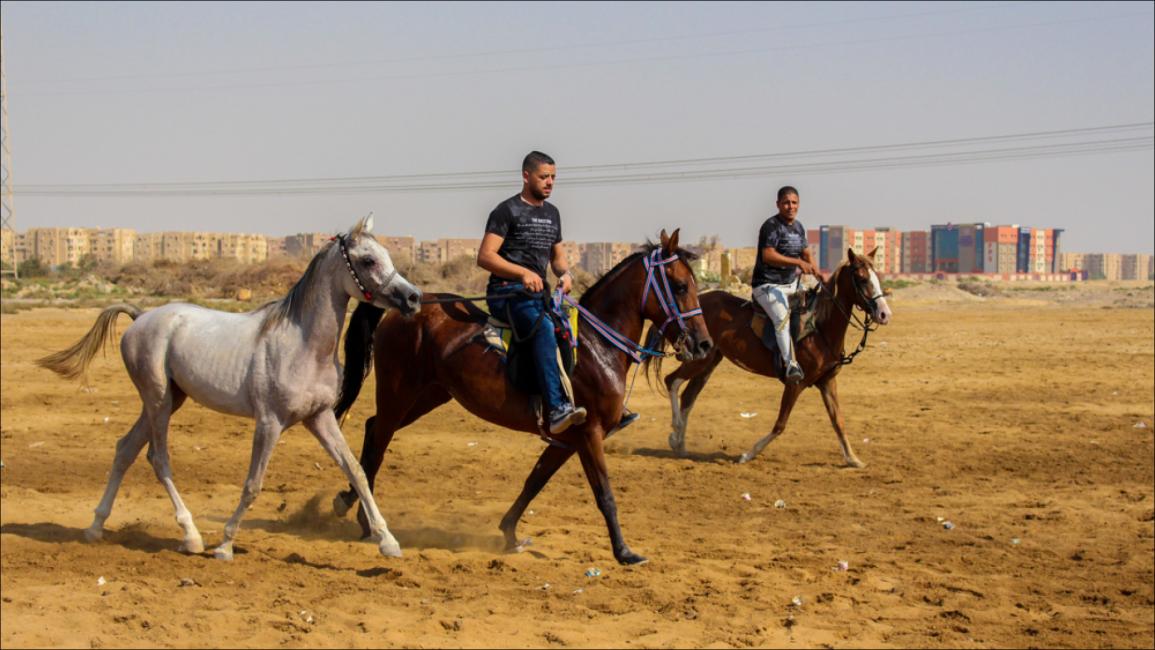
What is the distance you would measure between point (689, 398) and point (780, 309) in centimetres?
180

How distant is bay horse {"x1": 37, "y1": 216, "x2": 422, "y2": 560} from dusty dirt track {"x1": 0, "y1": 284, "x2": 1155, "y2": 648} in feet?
2.58

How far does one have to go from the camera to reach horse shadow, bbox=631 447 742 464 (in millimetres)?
14245

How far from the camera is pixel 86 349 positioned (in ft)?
31.7

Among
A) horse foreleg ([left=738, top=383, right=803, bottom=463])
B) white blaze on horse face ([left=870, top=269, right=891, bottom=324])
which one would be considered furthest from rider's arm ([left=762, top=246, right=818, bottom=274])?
horse foreleg ([left=738, top=383, right=803, bottom=463])

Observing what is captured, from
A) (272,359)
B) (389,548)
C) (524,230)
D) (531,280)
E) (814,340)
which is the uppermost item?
(524,230)

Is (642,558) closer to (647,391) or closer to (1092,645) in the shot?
(1092,645)

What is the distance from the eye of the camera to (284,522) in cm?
1037

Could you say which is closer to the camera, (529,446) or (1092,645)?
(1092,645)

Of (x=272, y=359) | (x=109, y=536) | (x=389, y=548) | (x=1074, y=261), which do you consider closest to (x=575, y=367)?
(x=389, y=548)

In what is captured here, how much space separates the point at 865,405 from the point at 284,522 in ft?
35.5

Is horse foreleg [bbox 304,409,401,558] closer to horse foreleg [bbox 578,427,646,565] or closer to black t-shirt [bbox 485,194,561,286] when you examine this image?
horse foreleg [bbox 578,427,646,565]

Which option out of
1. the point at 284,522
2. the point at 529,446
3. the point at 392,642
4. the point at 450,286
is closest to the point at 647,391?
the point at 529,446

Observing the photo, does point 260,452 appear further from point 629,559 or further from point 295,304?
point 629,559

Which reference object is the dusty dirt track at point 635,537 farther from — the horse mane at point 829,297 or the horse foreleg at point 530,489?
the horse mane at point 829,297
